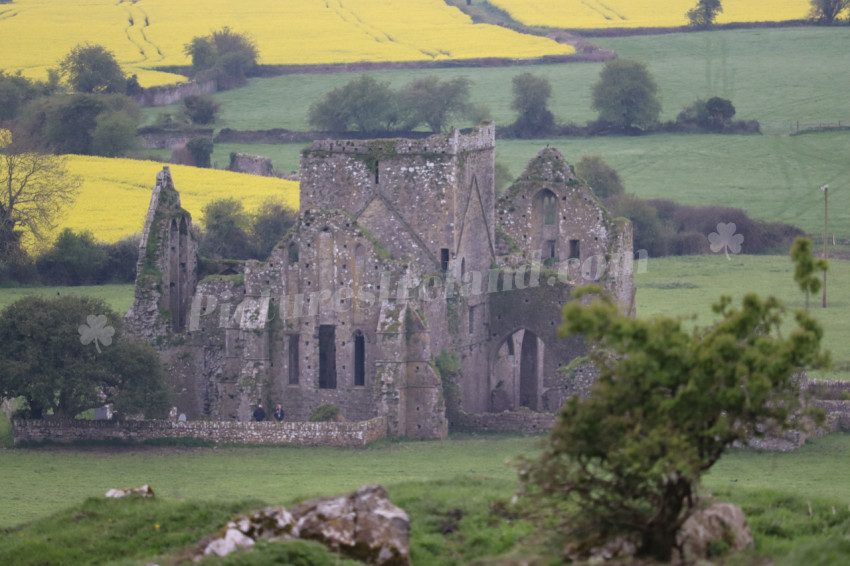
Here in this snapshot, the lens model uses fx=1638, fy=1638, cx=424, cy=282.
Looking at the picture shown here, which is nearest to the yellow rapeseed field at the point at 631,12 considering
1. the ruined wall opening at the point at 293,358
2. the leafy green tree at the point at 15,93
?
the leafy green tree at the point at 15,93

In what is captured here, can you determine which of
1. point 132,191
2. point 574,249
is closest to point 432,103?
point 132,191

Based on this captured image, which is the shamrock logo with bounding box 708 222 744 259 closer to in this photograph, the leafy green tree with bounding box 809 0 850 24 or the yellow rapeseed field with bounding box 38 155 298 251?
the yellow rapeseed field with bounding box 38 155 298 251

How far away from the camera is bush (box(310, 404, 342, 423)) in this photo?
163ft

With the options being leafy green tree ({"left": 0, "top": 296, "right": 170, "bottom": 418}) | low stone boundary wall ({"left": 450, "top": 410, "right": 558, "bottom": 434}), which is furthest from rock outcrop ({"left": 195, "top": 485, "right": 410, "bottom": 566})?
low stone boundary wall ({"left": 450, "top": 410, "right": 558, "bottom": 434})

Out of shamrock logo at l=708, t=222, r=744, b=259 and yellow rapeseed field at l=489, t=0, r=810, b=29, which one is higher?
yellow rapeseed field at l=489, t=0, r=810, b=29

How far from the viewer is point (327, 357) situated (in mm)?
51812

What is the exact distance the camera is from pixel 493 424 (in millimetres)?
50281

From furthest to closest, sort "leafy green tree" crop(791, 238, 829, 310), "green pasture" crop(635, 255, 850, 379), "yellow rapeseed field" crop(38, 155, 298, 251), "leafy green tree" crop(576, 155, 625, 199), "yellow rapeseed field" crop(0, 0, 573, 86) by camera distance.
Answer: "yellow rapeseed field" crop(0, 0, 573, 86) < "leafy green tree" crop(576, 155, 625, 199) < "yellow rapeseed field" crop(38, 155, 298, 251) < "green pasture" crop(635, 255, 850, 379) < "leafy green tree" crop(791, 238, 829, 310)

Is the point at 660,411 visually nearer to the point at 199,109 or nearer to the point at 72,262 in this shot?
the point at 72,262

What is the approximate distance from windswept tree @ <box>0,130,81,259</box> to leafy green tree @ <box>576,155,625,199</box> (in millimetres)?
30024

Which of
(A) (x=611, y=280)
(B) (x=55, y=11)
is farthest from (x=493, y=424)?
(B) (x=55, y=11)

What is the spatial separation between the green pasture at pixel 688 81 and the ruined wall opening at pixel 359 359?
68328 millimetres

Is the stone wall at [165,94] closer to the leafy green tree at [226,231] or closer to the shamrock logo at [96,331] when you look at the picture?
the leafy green tree at [226,231]

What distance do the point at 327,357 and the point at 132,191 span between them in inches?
1578
